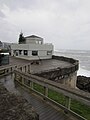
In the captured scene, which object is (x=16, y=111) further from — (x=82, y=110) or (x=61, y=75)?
(x=61, y=75)

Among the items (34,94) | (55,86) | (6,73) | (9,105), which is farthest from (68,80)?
(9,105)

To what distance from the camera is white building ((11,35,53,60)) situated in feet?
89.9

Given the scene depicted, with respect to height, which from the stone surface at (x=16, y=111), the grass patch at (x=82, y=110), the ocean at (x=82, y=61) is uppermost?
the stone surface at (x=16, y=111)

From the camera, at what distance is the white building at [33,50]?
27.4 m

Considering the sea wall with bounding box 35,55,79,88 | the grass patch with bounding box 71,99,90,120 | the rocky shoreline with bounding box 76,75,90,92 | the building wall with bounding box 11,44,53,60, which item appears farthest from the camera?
the building wall with bounding box 11,44,53,60

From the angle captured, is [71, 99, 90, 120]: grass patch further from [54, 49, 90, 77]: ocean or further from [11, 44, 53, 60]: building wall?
[54, 49, 90, 77]: ocean

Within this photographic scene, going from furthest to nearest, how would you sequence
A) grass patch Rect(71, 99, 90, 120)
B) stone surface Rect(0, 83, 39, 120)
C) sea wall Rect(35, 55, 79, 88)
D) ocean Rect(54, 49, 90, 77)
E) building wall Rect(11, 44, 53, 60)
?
ocean Rect(54, 49, 90, 77), building wall Rect(11, 44, 53, 60), sea wall Rect(35, 55, 79, 88), grass patch Rect(71, 99, 90, 120), stone surface Rect(0, 83, 39, 120)

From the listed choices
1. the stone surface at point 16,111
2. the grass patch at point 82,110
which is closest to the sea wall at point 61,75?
the grass patch at point 82,110

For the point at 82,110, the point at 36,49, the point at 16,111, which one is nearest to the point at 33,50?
the point at 36,49

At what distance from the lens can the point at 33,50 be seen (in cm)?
2773

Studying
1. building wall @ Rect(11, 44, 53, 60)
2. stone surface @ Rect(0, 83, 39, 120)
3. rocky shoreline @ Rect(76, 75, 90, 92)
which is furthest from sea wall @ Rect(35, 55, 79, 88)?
building wall @ Rect(11, 44, 53, 60)

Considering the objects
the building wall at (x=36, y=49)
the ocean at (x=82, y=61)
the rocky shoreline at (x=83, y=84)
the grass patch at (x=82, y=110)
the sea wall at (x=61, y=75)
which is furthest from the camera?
the ocean at (x=82, y=61)

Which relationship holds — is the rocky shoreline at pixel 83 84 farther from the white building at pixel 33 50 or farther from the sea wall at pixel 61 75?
the white building at pixel 33 50

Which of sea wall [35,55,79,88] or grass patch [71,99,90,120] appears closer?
grass patch [71,99,90,120]
